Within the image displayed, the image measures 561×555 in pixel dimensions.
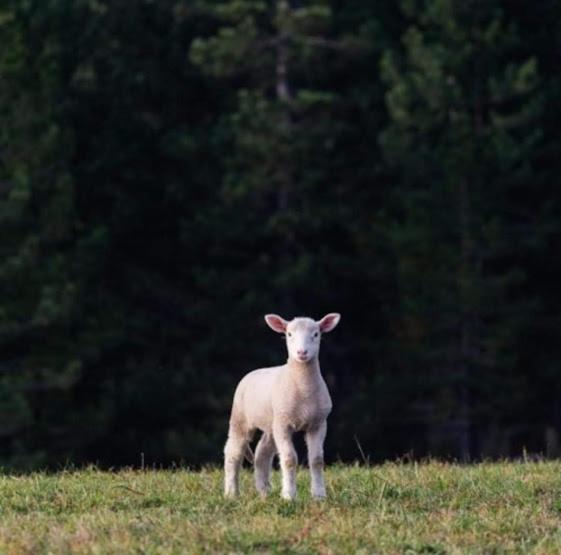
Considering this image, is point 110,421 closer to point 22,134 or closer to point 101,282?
point 101,282

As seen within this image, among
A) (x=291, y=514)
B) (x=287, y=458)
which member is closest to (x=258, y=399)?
(x=287, y=458)

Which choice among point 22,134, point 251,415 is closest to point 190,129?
point 22,134

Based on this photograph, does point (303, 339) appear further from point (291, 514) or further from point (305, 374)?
point (291, 514)

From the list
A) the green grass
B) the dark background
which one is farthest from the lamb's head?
the dark background

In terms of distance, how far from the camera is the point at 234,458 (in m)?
12.1

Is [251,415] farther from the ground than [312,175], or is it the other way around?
[312,175]

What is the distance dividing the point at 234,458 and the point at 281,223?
2401cm

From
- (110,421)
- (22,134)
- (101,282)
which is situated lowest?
(110,421)

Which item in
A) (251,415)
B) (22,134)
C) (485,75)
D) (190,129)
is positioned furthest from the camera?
(190,129)

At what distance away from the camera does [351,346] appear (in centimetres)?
3838

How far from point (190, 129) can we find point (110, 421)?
24.9ft

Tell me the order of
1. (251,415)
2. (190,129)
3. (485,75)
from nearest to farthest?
(251,415) < (485,75) < (190,129)

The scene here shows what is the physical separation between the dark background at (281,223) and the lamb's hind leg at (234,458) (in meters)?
20.4

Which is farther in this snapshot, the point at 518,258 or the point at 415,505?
the point at 518,258
